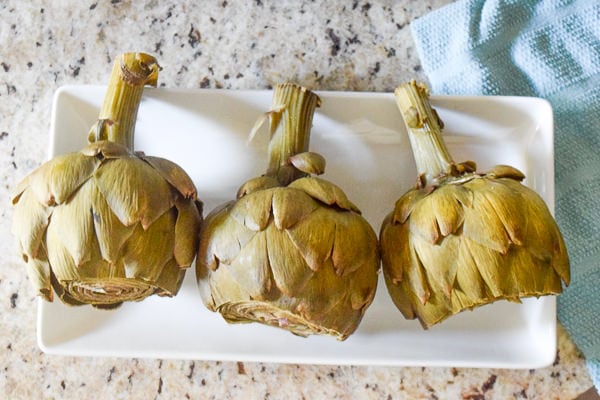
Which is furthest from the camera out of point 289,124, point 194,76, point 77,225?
point 194,76

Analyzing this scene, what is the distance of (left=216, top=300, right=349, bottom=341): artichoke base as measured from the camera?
76 cm

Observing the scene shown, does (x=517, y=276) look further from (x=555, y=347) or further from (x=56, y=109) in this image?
(x=56, y=109)

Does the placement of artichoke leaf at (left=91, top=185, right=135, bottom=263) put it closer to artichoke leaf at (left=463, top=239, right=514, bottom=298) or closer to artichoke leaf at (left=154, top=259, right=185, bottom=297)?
artichoke leaf at (left=154, top=259, right=185, bottom=297)

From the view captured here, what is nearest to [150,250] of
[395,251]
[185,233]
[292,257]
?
[185,233]

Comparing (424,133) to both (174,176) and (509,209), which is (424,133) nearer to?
(509,209)

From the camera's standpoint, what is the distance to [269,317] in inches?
31.6

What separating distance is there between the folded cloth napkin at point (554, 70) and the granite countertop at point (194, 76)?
46mm

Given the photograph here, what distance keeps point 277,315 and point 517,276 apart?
26 cm

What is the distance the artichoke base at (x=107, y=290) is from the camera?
77 cm

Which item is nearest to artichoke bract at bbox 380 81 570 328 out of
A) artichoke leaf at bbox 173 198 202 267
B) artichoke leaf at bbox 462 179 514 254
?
artichoke leaf at bbox 462 179 514 254

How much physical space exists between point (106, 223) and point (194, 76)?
36 cm

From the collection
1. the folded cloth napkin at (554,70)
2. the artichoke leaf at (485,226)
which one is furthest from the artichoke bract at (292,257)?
the folded cloth napkin at (554,70)

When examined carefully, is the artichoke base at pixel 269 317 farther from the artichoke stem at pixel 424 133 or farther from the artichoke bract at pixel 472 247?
the artichoke stem at pixel 424 133

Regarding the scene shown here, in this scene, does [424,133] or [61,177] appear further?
[424,133]
